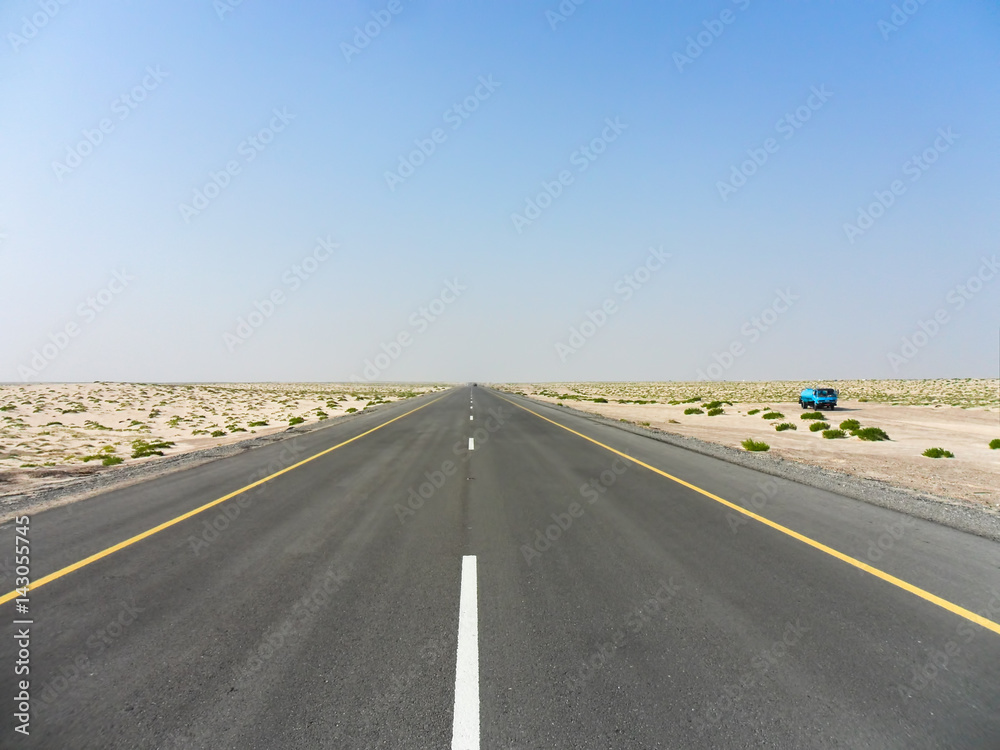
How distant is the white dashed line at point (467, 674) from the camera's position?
2676 millimetres

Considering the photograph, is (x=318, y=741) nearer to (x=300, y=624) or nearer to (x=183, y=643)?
(x=300, y=624)

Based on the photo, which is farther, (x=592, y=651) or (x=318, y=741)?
(x=592, y=651)

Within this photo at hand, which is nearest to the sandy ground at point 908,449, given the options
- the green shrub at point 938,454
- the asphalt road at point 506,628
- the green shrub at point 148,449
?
the green shrub at point 938,454

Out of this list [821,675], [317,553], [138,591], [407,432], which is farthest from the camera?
[407,432]

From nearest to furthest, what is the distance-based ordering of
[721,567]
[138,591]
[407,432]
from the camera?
[138,591]
[721,567]
[407,432]

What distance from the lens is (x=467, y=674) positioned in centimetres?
324

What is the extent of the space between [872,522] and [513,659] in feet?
20.9

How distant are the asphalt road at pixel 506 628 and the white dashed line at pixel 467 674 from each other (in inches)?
0.7

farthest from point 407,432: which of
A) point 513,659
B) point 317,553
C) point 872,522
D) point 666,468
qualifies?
point 513,659

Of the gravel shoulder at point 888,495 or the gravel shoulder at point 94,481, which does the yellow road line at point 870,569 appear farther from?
the gravel shoulder at point 94,481

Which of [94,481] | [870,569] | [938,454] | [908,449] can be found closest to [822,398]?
[908,449]

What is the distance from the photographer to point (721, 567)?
208 inches

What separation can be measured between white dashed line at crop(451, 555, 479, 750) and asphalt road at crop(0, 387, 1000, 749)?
18 millimetres

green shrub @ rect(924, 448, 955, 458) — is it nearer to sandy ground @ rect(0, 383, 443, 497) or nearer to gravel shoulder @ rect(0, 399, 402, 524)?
gravel shoulder @ rect(0, 399, 402, 524)
